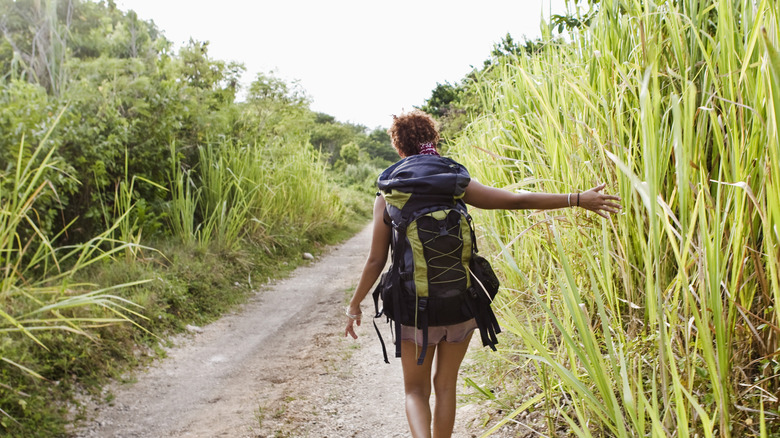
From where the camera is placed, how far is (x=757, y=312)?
167 cm

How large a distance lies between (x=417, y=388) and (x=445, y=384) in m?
0.12

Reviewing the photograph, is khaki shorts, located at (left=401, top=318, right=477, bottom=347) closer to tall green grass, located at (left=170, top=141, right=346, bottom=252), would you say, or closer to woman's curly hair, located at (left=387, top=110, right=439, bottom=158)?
woman's curly hair, located at (left=387, top=110, right=439, bottom=158)

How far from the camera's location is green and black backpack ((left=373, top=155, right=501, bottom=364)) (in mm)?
2188

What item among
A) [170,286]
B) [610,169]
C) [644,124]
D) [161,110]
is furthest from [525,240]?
[161,110]

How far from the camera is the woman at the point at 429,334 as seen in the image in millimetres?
2320

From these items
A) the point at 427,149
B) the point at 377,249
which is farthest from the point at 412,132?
the point at 377,249

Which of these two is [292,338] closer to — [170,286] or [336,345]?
Result: [336,345]

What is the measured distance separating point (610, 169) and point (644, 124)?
46.4 inches

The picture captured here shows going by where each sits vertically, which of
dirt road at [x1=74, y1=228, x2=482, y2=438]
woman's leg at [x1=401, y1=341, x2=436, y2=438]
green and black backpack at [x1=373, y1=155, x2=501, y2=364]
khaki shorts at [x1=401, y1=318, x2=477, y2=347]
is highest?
green and black backpack at [x1=373, y1=155, x2=501, y2=364]

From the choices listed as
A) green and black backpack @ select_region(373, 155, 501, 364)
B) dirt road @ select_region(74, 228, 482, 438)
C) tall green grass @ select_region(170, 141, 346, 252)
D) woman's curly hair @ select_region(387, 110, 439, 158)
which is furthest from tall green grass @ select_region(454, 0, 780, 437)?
tall green grass @ select_region(170, 141, 346, 252)

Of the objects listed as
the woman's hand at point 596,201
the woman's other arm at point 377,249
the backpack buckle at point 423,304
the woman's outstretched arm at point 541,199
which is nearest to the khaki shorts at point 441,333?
the backpack buckle at point 423,304

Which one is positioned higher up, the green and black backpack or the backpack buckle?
the green and black backpack

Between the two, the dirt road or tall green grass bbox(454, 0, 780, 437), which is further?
the dirt road

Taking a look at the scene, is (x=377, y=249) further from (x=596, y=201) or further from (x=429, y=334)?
(x=596, y=201)
